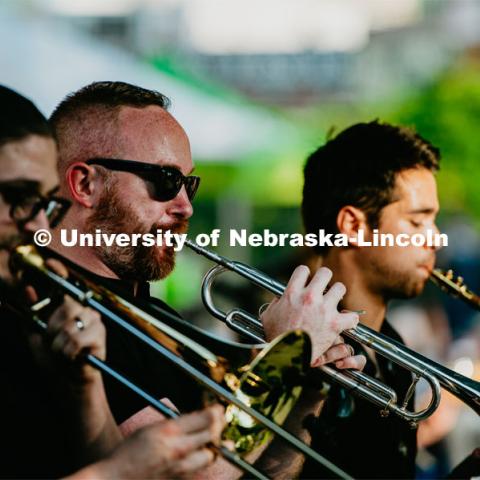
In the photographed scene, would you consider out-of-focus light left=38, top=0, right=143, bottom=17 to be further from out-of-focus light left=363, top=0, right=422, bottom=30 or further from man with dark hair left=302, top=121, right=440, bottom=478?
man with dark hair left=302, top=121, right=440, bottom=478

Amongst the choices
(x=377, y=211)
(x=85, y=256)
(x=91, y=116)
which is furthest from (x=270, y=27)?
(x=85, y=256)

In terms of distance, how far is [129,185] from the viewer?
299cm

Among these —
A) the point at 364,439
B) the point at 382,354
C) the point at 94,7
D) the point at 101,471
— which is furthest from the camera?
the point at 94,7

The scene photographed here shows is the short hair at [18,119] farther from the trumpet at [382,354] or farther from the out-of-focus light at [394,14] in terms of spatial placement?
the out-of-focus light at [394,14]

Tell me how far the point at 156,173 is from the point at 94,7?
44.2 feet

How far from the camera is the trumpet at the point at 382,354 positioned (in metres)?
3.07

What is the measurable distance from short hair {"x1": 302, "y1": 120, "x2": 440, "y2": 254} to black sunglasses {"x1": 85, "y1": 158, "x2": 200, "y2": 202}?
119cm

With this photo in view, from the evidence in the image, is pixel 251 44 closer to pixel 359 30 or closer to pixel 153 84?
pixel 359 30

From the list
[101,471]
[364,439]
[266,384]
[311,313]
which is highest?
[311,313]

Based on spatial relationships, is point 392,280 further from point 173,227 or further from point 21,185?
point 21,185

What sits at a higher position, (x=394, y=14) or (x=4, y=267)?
(x=394, y=14)

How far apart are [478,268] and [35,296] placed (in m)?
10.1

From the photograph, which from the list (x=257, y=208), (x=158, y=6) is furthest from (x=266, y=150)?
(x=158, y=6)

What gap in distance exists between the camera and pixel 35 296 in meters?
2.20
